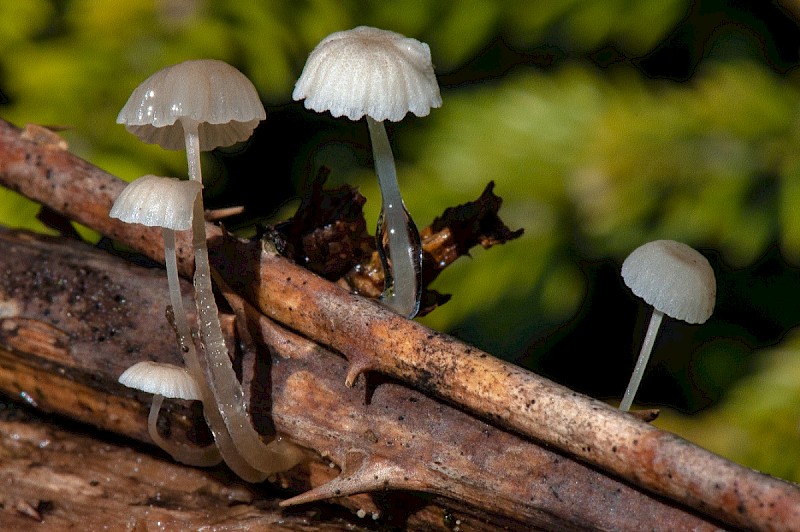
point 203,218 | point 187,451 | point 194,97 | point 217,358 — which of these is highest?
point 194,97

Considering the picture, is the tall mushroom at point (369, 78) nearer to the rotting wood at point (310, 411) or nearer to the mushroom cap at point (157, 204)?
the mushroom cap at point (157, 204)

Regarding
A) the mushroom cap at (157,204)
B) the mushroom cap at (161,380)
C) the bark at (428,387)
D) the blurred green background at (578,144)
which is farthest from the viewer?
the blurred green background at (578,144)

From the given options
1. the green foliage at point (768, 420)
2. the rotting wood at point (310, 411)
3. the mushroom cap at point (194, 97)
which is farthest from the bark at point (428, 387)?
the green foliage at point (768, 420)

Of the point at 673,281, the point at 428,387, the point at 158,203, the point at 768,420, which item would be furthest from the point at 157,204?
the point at 768,420

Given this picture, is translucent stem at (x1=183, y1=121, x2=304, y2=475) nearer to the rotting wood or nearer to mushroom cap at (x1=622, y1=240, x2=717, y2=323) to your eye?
the rotting wood

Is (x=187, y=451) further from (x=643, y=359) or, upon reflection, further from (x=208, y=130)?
(x=643, y=359)

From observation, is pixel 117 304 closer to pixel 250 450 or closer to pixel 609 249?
pixel 250 450
